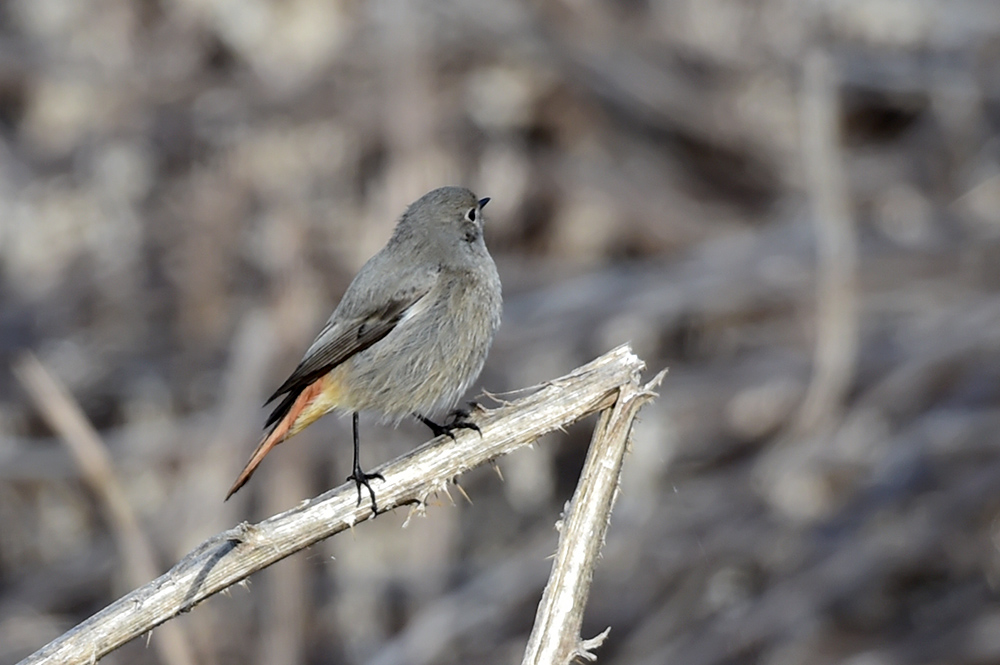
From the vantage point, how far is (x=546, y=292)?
7.80 m

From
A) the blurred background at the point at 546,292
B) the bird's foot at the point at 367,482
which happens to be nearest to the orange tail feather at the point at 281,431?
the bird's foot at the point at 367,482

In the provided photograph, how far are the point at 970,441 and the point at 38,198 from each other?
241 inches

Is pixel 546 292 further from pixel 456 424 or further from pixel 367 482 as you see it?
pixel 367 482

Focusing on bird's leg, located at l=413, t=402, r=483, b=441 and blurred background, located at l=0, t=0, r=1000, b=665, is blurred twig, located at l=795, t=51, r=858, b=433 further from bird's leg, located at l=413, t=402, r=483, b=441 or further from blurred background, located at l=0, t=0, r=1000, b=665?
bird's leg, located at l=413, t=402, r=483, b=441

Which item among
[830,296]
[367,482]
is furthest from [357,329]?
[830,296]

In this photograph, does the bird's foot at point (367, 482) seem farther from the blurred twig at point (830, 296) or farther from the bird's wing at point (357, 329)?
the blurred twig at point (830, 296)

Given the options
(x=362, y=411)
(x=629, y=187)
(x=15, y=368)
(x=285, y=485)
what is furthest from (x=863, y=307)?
(x=15, y=368)

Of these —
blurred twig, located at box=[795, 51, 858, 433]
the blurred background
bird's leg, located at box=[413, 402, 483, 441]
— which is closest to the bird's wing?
bird's leg, located at box=[413, 402, 483, 441]

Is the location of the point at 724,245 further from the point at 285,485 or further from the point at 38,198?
the point at 38,198

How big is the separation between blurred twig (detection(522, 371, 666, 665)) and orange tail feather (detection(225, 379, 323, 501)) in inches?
33.3

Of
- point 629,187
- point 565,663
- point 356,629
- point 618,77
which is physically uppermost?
point 618,77

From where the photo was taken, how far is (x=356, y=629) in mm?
7508

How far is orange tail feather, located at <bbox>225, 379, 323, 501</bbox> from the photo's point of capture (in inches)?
135

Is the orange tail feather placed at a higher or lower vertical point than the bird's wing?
lower
